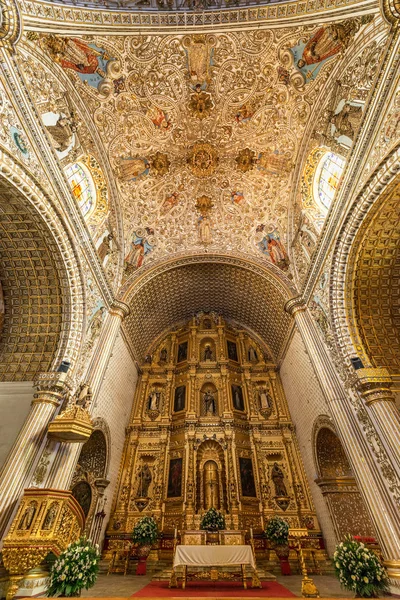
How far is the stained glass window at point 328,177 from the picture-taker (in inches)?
405

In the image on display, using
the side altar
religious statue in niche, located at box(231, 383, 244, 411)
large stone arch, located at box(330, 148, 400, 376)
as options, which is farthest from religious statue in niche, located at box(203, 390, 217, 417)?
large stone arch, located at box(330, 148, 400, 376)

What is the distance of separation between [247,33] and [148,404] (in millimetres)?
17122

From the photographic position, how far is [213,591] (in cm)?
699

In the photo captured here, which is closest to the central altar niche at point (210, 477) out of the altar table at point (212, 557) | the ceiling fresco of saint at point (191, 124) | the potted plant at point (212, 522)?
the potted plant at point (212, 522)

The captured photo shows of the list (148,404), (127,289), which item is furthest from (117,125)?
(148,404)

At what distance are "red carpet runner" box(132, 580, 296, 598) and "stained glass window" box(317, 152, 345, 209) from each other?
1187 centimetres

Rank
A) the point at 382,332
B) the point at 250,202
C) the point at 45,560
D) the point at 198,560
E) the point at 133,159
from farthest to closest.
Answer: the point at 250,202
the point at 133,159
the point at 382,332
the point at 198,560
the point at 45,560

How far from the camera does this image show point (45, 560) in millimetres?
5906

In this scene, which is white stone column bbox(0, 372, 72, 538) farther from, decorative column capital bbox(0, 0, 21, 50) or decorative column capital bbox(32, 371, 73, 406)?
decorative column capital bbox(0, 0, 21, 50)

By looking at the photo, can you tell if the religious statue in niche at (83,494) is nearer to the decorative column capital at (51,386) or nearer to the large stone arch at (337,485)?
the decorative column capital at (51,386)

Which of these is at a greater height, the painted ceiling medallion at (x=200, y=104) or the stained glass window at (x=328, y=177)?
the painted ceiling medallion at (x=200, y=104)

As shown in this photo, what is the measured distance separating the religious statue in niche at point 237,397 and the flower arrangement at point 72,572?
10.6 m

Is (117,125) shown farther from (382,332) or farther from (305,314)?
(382,332)

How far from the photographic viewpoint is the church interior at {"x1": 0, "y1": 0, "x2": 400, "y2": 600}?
732 cm
